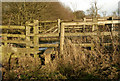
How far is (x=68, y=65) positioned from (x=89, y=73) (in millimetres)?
662

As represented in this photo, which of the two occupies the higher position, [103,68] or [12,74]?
[103,68]

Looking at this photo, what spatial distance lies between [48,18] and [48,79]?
1142 centimetres

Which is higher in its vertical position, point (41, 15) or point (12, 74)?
point (41, 15)

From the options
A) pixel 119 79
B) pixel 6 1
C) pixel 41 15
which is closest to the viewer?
pixel 119 79

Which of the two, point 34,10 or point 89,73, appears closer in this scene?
point 89,73

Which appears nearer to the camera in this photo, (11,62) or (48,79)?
(48,79)

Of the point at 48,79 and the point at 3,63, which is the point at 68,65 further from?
the point at 3,63

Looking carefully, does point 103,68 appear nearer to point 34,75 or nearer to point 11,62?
point 34,75

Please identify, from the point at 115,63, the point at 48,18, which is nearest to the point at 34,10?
the point at 48,18

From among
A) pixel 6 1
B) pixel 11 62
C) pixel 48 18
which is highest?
pixel 6 1

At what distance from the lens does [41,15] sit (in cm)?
1316

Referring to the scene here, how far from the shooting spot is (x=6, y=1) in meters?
12.2

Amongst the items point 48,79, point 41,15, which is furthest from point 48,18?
point 48,79

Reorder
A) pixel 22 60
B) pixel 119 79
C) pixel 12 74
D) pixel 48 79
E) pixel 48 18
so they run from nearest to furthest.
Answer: pixel 119 79 < pixel 48 79 < pixel 12 74 < pixel 22 60 < pixel 48 18
